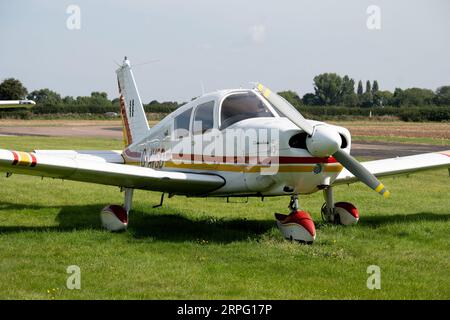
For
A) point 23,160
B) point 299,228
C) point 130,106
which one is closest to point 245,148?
point 299,228

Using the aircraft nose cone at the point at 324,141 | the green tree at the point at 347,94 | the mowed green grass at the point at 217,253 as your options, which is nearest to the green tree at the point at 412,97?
the green tree at the point at 347,94

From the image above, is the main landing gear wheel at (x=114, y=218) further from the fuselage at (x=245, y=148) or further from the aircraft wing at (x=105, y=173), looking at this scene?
the fuselage at (x=245, y=148)

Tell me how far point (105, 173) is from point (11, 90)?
9312 cm

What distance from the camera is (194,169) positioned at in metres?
9.51

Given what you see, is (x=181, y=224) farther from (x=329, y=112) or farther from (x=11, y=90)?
(x=11, y=90)

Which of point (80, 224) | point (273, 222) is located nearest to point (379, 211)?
point (273, 222)

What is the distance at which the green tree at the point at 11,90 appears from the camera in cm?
9469

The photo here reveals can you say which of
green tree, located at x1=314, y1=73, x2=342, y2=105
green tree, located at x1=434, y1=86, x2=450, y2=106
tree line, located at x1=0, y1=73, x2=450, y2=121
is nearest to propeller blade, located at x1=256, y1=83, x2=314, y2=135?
tree line, located at x1=0, y1=73, x2=450, y2=121

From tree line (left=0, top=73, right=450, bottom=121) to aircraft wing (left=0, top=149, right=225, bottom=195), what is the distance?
Answer: 38.6 m

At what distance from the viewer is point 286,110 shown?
26.4 feet

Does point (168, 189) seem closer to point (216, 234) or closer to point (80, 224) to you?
point (216, 234)

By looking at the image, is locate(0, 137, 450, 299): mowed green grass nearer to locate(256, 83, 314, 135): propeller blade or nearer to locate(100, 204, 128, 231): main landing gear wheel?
locate(100, 204, 128, 231): main landing gear wheel
